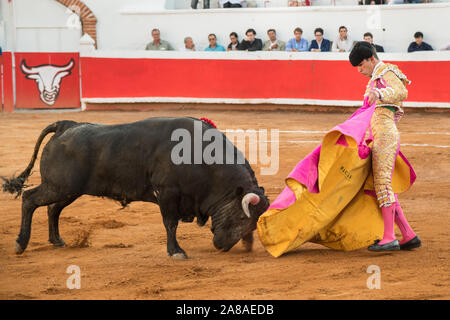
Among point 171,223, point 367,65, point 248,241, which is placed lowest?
point 248,241

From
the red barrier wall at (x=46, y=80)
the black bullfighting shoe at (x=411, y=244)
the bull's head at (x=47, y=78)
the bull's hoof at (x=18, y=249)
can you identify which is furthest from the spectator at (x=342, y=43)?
the bull's hoof at (x=18, y=249)

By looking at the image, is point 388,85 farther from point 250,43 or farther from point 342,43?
point 250,43

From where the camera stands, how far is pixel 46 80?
43.3ft

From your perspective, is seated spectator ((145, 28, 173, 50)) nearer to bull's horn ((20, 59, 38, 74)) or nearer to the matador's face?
bull's horn ((20, 59, 38, 74))

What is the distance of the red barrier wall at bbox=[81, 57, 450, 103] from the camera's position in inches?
449

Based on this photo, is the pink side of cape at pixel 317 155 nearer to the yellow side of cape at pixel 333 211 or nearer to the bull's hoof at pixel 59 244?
the yellow side of cape at pixel 333 211

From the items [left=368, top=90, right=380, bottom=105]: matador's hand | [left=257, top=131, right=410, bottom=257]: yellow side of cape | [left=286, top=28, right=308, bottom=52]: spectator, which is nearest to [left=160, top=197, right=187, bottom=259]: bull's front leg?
[left=257, top=131, right=410, bottom=257]: yellow side of cape

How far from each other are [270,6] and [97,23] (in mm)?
3816

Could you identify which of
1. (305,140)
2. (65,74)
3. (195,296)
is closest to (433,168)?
(305,140)

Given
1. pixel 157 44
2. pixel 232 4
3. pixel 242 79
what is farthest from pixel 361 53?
pixel 232 4

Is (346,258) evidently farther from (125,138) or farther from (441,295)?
(125,138)

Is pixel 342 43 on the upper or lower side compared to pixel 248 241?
upper

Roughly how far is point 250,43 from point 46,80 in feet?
12.8

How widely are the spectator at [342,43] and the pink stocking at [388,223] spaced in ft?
28.1
